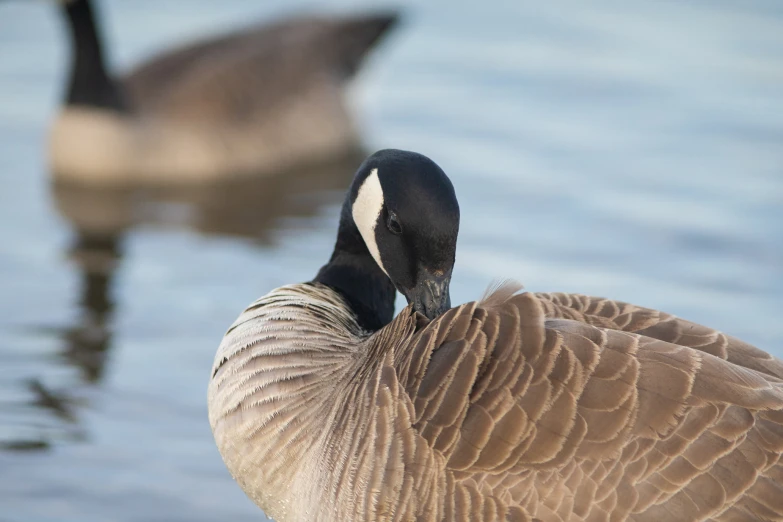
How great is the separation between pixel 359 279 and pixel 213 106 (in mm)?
5438

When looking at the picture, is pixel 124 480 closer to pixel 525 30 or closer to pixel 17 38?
pixel 17 38

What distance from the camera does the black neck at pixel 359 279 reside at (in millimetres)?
5090

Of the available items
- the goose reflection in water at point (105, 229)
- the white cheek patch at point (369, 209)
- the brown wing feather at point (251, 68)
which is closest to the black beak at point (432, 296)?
the white cheek patch at point (369, 209)

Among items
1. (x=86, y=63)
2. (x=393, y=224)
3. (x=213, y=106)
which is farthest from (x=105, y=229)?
(x=393, y=224)

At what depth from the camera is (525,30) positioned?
41.9 ft

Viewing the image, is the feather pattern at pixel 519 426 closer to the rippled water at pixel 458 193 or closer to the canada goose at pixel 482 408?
the canada goose at pixel 482 408

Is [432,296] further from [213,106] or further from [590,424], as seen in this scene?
[213,106]

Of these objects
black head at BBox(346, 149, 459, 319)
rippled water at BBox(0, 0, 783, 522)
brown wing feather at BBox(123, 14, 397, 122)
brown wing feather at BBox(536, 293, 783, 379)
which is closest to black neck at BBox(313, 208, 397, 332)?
black head at BBox(346, 149, 459, 319)

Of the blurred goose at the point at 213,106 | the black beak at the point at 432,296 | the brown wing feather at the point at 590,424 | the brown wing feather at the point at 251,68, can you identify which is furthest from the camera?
the brown wing feather at the point at 251,68

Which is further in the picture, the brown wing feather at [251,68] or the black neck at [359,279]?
the brown wing feather at [251,68]

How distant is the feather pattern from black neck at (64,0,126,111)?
5954 mm

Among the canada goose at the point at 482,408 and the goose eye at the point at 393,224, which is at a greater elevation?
the goose eye at the point at 393,224

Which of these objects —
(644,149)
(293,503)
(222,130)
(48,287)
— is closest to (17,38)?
(222,130)

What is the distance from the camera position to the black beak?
4504mm
